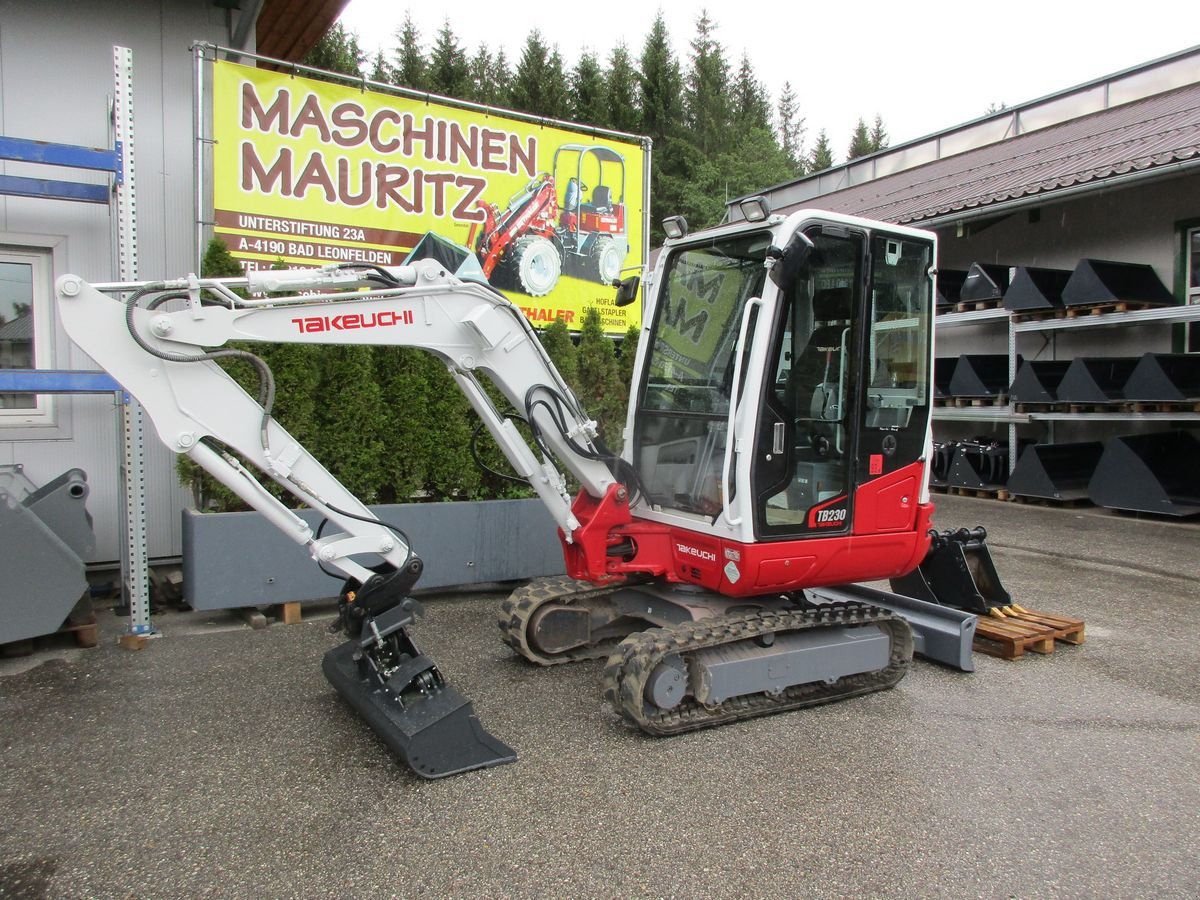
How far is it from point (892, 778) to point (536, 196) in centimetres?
677

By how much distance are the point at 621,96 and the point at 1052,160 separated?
30009 millimetres

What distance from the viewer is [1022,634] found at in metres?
5.75

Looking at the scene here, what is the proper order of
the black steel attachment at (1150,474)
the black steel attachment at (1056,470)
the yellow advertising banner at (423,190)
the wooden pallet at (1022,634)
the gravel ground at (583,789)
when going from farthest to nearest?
the black steel attachment at (1056,470) → the black steel attachment at (1150,474) → the yellow advertising banner at (423,190) → the wooden pallet at (1022,634) → the gravel ground at (583,789)

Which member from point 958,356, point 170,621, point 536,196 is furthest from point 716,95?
point 170,621

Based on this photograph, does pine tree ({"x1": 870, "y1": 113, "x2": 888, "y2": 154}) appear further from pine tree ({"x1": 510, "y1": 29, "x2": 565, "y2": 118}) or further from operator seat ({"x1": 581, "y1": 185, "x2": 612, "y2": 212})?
operator seat ({"x1": 581, "y1": 185, "x2": 612, "y2": 212})

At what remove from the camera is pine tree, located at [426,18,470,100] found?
3647 cm

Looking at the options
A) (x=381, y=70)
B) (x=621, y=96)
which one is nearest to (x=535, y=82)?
(x=621, y=96)

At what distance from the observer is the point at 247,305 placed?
13.3 feet

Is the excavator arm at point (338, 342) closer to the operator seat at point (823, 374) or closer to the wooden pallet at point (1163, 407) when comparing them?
the operator seat at point (823, 374)

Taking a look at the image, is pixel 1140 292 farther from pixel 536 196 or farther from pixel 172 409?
pixel 172 409

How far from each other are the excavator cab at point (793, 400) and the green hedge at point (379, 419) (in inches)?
82.5

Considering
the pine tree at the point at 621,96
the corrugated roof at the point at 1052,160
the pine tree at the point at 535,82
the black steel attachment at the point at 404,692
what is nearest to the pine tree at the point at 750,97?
the pine tree at the point at 621,96

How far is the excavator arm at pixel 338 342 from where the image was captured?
3895mm

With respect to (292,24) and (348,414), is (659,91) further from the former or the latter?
(348,414)
